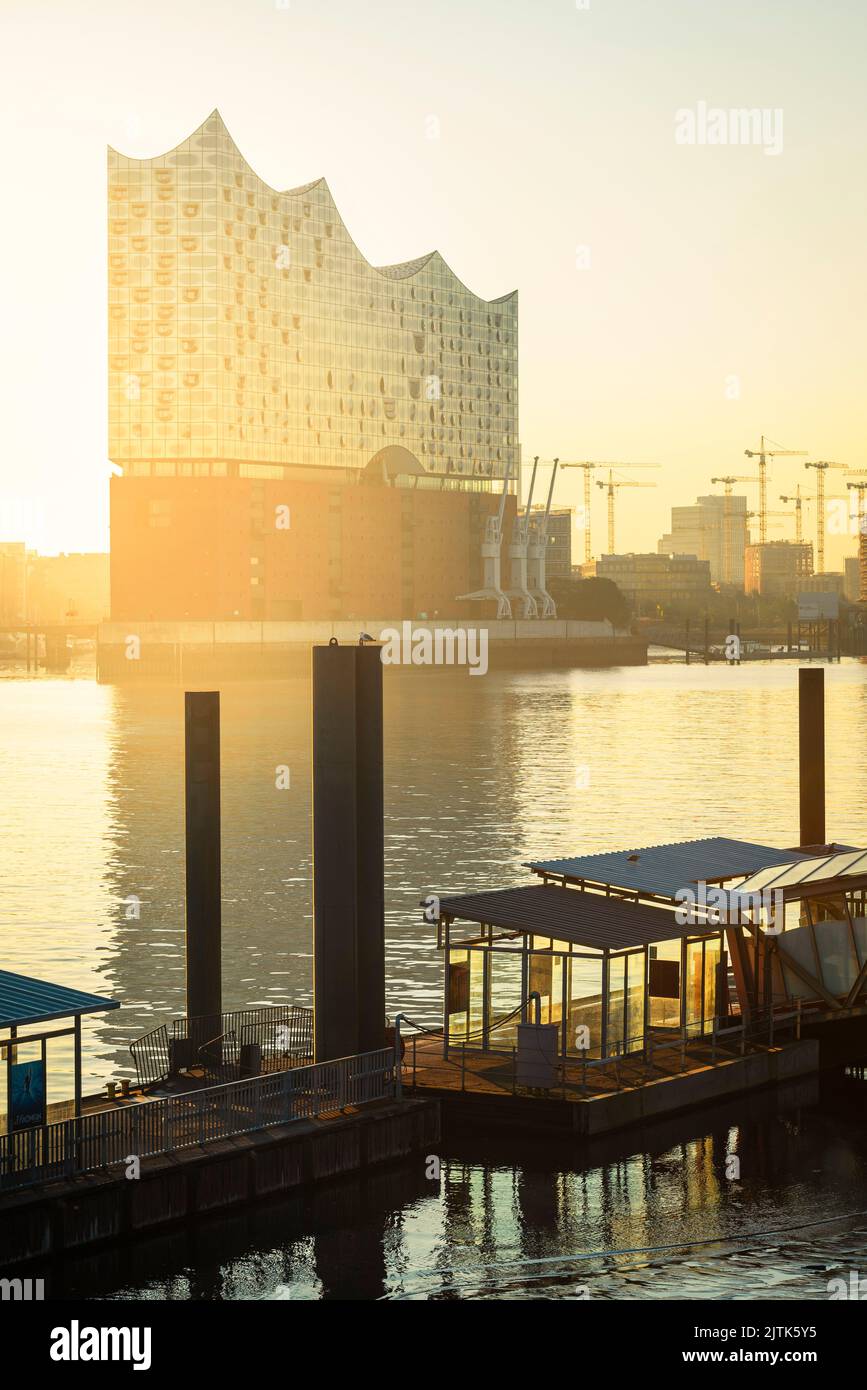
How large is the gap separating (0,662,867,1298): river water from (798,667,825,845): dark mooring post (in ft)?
24.9

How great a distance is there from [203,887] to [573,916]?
4.63m

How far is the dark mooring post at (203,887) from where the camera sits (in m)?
23.1

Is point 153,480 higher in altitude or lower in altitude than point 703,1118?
higher

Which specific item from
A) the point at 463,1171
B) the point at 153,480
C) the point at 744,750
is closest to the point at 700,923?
the point at 463,1171

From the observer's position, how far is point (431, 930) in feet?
128

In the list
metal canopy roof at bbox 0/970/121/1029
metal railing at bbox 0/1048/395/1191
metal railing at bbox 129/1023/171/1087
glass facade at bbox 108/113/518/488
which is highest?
glass facade at bbox 108/113/518/488

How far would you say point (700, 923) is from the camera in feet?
73.6

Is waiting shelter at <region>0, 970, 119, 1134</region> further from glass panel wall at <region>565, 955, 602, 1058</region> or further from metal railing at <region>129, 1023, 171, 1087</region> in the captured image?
glass panel wall at <region>565, 955, 602, 1058</region>

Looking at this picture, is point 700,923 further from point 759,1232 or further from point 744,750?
point 744,750

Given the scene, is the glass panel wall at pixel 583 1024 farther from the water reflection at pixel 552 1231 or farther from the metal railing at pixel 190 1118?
the metal railing at pixel 190 1118

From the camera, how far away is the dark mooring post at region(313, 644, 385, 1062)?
2062 cm

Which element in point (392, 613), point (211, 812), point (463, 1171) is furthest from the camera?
point (392, 613)

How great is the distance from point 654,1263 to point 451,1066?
4.86 m

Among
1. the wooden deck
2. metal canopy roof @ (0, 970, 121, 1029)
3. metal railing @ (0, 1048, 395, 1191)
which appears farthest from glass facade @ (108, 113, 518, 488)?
metal canopy roof @ (0, 970, 121, 1029)
